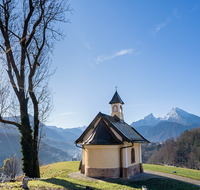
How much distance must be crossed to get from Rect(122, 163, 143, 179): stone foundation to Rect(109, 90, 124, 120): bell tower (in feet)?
20.1

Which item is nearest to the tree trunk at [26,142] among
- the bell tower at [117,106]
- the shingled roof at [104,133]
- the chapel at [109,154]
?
the chapel at [109,154]

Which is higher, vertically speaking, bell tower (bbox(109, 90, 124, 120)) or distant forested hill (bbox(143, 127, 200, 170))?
bell tower (bbox(109, 90, 124, 120))

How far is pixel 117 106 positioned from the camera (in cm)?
2131

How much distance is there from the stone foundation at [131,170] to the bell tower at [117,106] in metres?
6.13

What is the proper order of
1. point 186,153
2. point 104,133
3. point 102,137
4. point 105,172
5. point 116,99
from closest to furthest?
point 105,172, point 102,137, point 104,133, point 116,99, point 186,153

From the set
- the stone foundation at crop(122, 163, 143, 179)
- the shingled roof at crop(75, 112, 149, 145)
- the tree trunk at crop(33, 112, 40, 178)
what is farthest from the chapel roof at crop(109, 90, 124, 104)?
the tree trunk at crop(33, 112, 40, 178)

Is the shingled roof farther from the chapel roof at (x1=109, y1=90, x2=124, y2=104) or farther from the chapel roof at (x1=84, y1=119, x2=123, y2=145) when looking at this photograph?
the chapel roof at (x1=109, y1=90, x2=124, y2=104)

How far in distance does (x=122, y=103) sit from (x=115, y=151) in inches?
293

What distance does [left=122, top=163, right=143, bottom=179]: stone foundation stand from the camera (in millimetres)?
15438

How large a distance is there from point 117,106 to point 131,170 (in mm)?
7853

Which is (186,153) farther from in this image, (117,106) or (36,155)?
(36,155)

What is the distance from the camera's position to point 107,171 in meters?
15.3

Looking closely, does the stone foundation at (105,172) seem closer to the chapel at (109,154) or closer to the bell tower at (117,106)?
the chapel at (109,154)

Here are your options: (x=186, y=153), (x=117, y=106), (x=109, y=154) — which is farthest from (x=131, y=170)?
(x=186, y=153)
